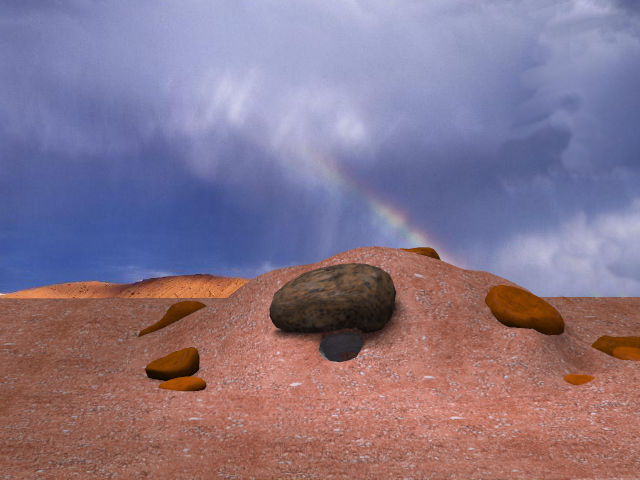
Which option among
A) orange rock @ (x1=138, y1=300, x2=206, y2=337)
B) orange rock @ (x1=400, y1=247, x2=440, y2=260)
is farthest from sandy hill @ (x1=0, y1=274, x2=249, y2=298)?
orange rock @ (x1=400, y1=247, x2=440, y2=260)

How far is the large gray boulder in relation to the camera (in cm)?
1059

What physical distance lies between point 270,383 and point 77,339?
845 cm

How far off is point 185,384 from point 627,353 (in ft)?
38.7

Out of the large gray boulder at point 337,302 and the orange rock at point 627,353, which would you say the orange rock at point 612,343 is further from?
the large gray boulder at point 337,302

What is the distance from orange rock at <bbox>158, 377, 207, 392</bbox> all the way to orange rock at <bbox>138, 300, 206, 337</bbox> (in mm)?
5963

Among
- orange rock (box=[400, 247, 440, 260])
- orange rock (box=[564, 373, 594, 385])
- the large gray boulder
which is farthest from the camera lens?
orange rock (box=[400, 247, 440, 260])

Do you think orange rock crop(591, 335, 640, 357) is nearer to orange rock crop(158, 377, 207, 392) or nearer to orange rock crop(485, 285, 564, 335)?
orange rock crop(485, 285, 564, 335)

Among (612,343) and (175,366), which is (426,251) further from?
(175,366)

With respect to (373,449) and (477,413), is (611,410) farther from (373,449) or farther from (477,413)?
(373,449)

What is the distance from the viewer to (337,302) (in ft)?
34.8

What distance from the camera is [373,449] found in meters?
5.65

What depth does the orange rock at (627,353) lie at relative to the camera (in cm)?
1128

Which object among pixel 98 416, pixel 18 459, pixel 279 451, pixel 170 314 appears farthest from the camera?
pixel 170 314

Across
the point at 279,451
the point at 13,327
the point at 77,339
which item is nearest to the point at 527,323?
the point at 279,451
